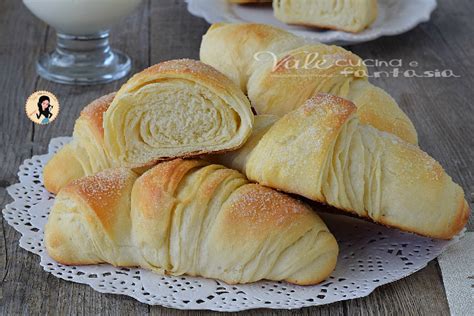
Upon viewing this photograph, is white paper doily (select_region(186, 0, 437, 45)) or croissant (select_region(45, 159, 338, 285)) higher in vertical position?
croissant (select_region(45, 159, 338, 285))

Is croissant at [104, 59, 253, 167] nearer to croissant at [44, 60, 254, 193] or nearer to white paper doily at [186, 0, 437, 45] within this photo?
croissant at [44, 60, 254, 193]

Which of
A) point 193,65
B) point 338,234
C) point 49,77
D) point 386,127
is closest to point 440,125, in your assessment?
point 386,127

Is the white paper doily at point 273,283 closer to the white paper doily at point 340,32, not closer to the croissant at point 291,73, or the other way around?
the croissant at point 291,73

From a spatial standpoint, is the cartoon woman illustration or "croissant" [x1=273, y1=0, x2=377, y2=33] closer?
the cartoon woman illustration

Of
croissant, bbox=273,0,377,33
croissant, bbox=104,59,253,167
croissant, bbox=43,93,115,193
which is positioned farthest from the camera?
croissant, bbox=273,0,377,33

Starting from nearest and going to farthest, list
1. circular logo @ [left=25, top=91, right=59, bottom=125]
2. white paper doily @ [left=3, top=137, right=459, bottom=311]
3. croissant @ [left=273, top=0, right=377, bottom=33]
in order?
white paper doily @ [left=3, top=137, right=459, bottom=311]
circular logo @ [left=25, top=91, right=59, bottom=125]
croissant @ [left=273, top=0, right=377, bottom=33]

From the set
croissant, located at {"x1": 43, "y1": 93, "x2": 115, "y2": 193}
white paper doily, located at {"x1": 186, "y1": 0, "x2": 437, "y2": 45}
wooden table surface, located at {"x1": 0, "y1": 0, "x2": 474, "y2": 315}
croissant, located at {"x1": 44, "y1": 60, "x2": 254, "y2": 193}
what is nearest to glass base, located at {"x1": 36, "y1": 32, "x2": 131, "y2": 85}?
wooden table surface, located at {"x1": 0, "y1": 0, "x2": 474, "y2": 315}

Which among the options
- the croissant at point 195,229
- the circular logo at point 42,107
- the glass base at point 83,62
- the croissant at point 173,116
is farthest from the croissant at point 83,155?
the glass base at point 83,62
